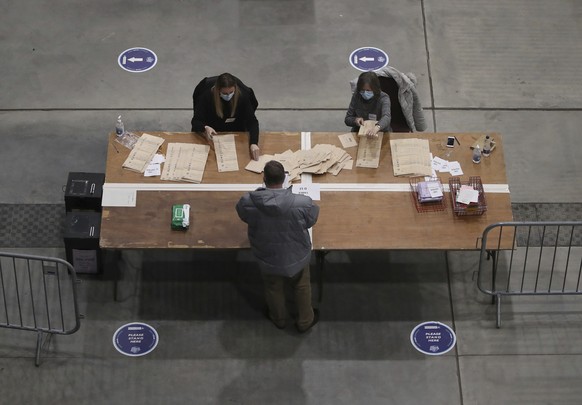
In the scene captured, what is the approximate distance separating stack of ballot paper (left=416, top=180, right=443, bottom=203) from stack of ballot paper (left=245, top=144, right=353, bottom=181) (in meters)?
0.63

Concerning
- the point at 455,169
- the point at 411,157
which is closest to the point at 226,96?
the point at 411,157

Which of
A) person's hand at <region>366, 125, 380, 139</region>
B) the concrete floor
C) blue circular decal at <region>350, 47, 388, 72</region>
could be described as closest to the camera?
the concrete floor

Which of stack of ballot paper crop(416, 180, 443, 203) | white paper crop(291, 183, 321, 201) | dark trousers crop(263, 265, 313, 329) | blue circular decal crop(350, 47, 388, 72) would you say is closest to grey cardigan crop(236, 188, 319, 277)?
dark trousers crop(263, 265, 313, 329)

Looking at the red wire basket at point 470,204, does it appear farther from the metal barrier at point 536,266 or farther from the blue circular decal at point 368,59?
the blue circular decal at point 368,59

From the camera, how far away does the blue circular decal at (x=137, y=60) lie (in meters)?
10.4

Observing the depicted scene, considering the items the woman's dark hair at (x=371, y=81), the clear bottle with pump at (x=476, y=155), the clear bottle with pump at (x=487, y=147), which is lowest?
the clear bottle with pump at (x=476, y=155)

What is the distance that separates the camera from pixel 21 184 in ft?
30.8

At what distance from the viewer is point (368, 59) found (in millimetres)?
10555

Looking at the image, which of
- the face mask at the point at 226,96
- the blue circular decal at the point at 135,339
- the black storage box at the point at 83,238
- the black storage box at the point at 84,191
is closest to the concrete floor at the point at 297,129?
the blue circular decal at the point at 135,339

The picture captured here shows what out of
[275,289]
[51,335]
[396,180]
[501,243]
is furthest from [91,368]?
[501,243]

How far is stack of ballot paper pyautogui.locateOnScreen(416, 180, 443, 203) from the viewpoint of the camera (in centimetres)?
811

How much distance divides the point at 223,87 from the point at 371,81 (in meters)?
1.23

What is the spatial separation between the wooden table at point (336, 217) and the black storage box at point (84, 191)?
36 centimetres

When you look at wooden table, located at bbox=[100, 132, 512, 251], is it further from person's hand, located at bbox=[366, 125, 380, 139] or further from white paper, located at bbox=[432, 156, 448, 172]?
→ person's hand, located at bbox=[366, 125, 380, 139]
